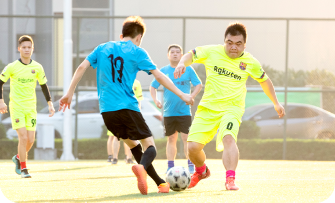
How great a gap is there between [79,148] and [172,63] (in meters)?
5.87

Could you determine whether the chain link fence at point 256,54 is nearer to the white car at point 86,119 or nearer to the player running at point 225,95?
the white car at point 86,119

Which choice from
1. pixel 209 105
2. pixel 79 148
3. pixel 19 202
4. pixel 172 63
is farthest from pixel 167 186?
pixel 79 148

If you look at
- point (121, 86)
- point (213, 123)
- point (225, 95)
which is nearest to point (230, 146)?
point (213, 123)

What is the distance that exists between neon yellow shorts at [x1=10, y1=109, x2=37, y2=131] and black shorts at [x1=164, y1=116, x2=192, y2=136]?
85.8 inches

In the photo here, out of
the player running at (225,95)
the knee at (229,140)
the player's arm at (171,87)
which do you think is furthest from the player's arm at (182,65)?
the knee at (229,140)

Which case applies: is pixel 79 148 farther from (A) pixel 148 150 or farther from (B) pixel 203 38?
(A) pixel 148 150

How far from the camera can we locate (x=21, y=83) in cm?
737

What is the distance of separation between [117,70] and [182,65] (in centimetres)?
77

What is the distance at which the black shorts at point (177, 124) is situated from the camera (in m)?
7.61

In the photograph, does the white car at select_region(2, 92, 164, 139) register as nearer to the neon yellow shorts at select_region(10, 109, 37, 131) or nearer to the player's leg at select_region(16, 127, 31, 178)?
the neon yellow shorts at select_region(10, 109, 37, 131)

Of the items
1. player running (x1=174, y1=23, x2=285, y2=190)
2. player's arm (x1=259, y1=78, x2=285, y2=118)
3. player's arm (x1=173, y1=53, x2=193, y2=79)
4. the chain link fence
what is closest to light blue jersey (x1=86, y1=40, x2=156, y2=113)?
player's arm (x1=173, y1=53, x2=193, y2=79)

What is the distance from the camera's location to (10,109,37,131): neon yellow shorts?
7.18 metres

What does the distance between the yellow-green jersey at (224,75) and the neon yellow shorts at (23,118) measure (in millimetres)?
3243

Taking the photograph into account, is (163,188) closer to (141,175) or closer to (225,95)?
(141,175)
